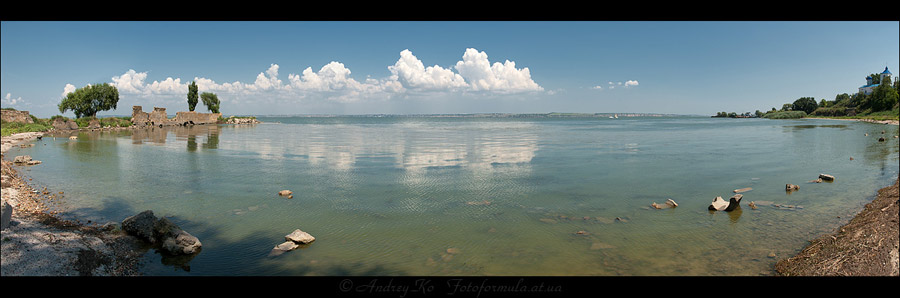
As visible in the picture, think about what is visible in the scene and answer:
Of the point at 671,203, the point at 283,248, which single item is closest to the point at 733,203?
the point at 671,203

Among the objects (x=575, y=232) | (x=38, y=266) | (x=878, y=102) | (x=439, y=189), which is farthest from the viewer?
(x=878, y=102)

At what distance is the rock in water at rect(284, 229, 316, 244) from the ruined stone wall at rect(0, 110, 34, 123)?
191ft

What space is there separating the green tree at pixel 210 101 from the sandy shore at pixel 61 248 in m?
106

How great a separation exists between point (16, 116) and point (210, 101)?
5405cm

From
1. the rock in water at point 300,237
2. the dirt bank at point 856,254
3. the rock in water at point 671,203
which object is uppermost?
the dirt bank at point 856,254

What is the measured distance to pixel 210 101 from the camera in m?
103

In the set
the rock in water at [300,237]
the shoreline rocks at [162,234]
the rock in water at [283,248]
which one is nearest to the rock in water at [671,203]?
the rock in water at [300,237]

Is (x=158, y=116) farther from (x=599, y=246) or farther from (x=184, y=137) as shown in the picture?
(x=599, y=246)

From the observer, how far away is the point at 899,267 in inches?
204

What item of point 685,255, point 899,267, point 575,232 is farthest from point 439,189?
point 899,267

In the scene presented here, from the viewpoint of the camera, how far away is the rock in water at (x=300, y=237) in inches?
363

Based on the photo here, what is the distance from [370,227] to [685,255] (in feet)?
24.6

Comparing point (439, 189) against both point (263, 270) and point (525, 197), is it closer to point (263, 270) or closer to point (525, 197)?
point (525, 197)

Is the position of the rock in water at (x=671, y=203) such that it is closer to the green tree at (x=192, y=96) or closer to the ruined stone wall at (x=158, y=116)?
the ruined stone wall at (x=158, y=116)
